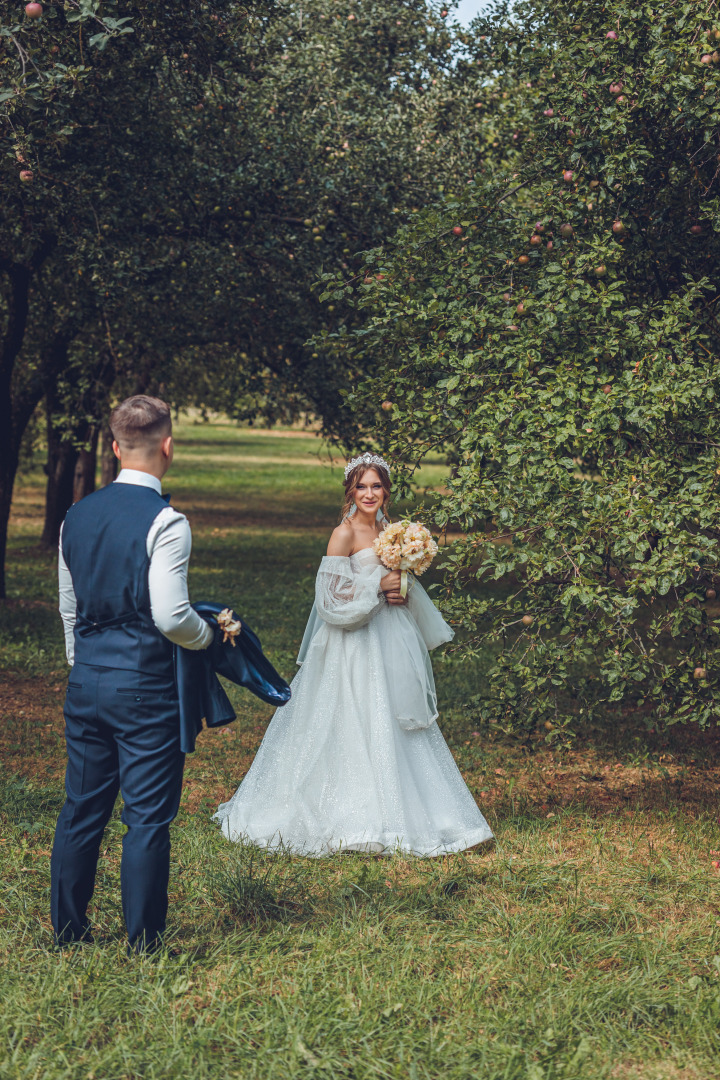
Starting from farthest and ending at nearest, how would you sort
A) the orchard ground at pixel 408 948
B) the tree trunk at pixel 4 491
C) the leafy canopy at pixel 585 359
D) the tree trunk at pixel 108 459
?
the tree trunk at pixel 108 459 < the tree trunk at pixel 4 491 < the leafy canopy at pixel 585 359 < the orchard ground at pixel 408 948

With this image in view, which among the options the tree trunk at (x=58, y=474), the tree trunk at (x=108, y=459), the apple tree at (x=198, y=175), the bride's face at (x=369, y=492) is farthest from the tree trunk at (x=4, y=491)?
the bride's face at (x=369, y=492)

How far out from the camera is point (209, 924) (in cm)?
425

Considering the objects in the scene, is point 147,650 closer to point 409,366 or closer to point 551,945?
point 551,945

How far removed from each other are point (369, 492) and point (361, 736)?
51.4 inches

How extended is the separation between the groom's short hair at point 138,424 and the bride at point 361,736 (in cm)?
197

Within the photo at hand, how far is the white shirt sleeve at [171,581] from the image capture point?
352 centimetres

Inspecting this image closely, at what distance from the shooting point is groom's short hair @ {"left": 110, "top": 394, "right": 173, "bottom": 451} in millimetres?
3654

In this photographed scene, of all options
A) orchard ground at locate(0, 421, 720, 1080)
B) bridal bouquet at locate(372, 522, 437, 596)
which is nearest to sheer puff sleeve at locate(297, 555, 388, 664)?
bridal bouquet at locate(372, 522, 437, 596)

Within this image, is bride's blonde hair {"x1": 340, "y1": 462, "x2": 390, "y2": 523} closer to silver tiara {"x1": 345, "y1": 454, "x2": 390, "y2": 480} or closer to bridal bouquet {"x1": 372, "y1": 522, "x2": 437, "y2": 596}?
silver tiara {"x1": 345, "y1": 454, "x2": 390, "y2": 480}

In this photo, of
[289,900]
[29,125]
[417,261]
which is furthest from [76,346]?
[289,900]

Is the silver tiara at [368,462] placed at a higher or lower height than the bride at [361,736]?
higher

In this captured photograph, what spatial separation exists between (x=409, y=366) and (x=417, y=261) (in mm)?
610

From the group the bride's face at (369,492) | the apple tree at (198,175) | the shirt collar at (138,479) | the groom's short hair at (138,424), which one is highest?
the apple tree at (198,175)

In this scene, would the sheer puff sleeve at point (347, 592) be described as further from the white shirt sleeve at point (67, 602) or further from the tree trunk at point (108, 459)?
the tree trunk at point (108, 459)
